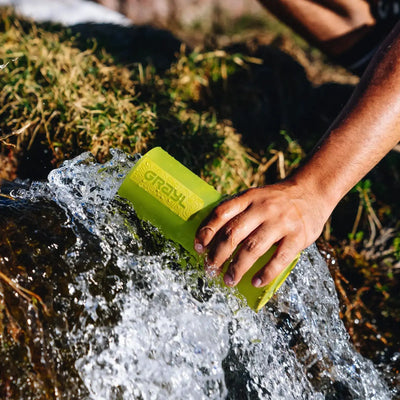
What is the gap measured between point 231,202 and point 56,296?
24.6 inches

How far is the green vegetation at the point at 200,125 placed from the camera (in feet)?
7.66

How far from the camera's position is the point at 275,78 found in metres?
3.43

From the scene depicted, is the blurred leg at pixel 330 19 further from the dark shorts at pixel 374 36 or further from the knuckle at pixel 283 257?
the knuckle at pixel 283 257

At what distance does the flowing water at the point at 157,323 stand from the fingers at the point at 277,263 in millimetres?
258

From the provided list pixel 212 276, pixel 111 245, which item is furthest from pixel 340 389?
pixel 111 245

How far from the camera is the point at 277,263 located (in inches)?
59.5

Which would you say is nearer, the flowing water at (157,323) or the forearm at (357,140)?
the flowing water at (157,323)

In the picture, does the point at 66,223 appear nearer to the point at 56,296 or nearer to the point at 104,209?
the point at 104,209

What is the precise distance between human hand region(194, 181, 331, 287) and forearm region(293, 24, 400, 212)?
0.19 metres

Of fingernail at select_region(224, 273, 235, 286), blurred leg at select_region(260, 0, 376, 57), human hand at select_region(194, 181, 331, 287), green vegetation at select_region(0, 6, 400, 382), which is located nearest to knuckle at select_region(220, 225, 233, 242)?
human hand at select_region(194, 181, 331, 287)

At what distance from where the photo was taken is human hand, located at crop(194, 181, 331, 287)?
1.51 metres

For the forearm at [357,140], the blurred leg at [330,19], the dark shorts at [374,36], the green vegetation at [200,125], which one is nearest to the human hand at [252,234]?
the forearm at [357,140]

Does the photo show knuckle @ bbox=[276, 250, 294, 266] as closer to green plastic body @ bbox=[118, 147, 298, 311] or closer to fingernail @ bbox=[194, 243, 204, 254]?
green plastic body @ bbox=[118, 147, 298, 311]

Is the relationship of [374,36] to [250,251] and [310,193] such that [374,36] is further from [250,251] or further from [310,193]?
[250,251]
